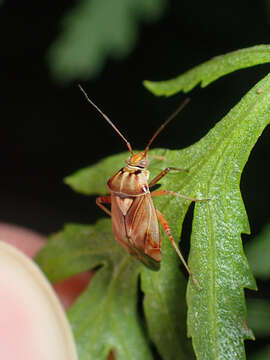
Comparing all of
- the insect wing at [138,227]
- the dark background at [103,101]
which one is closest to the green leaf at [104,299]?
the insect wing at [138,227]

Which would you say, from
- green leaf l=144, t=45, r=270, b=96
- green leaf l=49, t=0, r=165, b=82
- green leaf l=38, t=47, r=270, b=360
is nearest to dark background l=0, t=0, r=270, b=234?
green leaf l=49, t=0, r=165, b=82

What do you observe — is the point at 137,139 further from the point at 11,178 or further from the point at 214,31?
the point at 11,178

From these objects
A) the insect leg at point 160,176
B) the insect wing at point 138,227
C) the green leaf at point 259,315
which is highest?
the insect leg at point 160,176

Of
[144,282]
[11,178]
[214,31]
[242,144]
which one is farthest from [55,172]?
[242,144]

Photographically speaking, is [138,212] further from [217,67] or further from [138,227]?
[217,67]

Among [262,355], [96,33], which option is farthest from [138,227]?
[96,33]

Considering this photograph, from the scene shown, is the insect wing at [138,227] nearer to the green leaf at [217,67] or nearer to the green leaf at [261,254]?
the green leaf at [217,67]
